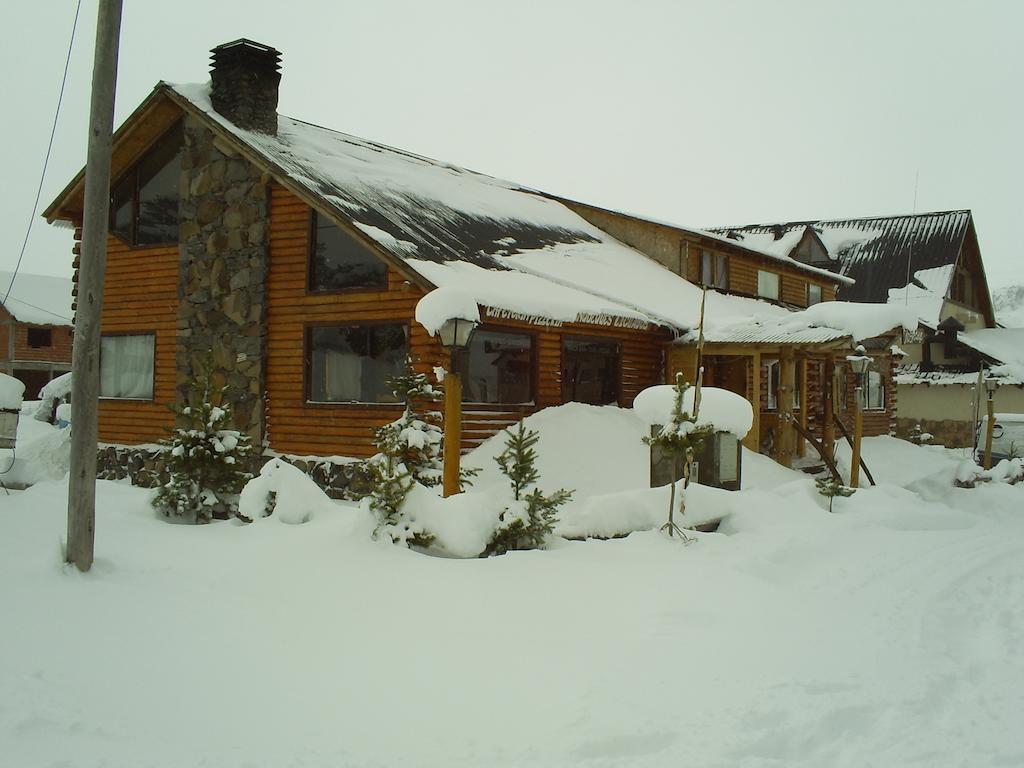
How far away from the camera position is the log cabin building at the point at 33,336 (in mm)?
43094

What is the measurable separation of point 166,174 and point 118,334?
3241mm

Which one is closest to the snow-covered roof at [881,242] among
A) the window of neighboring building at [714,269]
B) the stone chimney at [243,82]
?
the window of neighboring building at [714,269]

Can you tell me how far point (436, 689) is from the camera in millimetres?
5109

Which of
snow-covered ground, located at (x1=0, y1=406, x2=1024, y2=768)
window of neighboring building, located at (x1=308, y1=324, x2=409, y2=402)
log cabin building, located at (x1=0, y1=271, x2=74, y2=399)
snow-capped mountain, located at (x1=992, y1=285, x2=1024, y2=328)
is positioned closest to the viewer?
snow-covered ground, located at (x1=0, y1=406, x2=1024, y2=768)

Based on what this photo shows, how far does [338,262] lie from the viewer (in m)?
15.0

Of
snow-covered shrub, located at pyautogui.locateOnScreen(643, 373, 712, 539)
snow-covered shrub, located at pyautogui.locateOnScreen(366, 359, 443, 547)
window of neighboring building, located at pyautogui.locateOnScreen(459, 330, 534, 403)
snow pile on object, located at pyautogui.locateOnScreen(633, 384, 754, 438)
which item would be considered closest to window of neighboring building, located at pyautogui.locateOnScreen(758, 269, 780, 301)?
window of neighboring building, located at pyautogui.locateOnScreen(459, 330, 534, 403)

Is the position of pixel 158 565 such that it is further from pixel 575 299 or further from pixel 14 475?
→ pixel 575 299

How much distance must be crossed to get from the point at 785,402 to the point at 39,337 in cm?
3979

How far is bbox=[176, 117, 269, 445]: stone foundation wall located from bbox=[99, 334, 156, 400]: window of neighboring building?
1.10m

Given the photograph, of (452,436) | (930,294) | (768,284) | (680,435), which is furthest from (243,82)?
(930,294)

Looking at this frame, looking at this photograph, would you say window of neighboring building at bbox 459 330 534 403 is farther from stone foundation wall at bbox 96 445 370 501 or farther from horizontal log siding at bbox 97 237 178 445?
horizontal log siding at bbox 97 237 178 445

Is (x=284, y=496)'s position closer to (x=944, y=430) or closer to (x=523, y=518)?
(x=523, y=518)

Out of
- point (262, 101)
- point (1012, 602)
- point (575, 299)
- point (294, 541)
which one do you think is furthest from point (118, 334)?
point (1012, 602)

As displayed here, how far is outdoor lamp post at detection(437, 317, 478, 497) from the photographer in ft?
29.0
